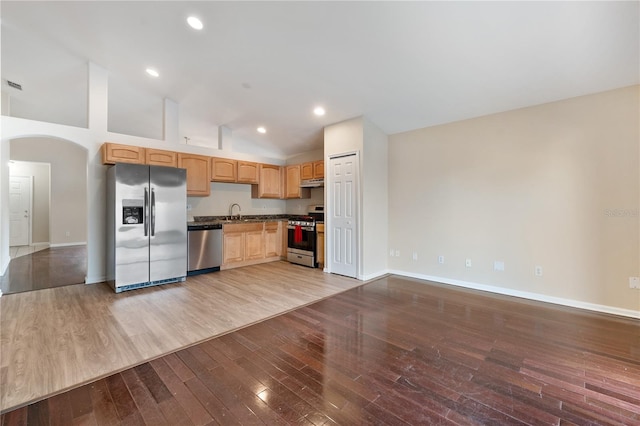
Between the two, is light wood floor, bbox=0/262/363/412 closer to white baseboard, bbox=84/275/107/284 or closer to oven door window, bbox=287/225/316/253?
white baseboard, bbox=84/275/107/284

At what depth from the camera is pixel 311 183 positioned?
5.93 metres

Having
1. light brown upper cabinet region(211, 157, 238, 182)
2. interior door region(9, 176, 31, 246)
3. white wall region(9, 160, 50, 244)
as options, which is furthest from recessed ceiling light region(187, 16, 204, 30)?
interior door region(9, 176, 31, 246)

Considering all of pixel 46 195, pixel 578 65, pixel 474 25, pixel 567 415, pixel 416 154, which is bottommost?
pixel 567 415

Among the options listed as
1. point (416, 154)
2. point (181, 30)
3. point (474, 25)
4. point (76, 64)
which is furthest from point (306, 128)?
point (76, 64)

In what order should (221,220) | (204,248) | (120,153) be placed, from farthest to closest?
(221,220) → (204,248) → (120,153)

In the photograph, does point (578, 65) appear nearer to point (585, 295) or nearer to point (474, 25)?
point (474, 25)

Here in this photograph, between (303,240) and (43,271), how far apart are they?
4813mm

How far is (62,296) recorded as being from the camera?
363 centimetres

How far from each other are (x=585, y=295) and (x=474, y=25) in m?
3.38

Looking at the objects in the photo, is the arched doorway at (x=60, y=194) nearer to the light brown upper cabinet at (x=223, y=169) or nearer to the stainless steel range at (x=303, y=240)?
the light brown upper cabinet at (x=223, y=169)

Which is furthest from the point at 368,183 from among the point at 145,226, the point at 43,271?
the point at 43,271

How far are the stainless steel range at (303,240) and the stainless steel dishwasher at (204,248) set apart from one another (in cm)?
148

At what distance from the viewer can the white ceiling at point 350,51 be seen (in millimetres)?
2479

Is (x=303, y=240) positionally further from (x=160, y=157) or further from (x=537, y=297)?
(x=537, y=297)
